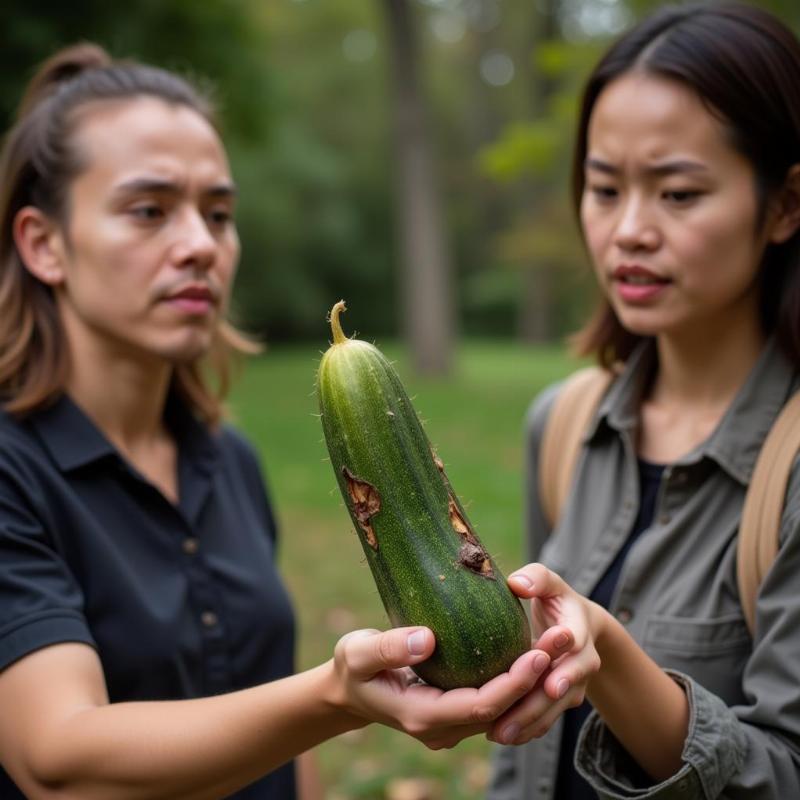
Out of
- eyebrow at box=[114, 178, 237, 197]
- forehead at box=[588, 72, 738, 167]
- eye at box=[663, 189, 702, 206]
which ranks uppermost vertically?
forehead at box=[588, 72, 738, 167]

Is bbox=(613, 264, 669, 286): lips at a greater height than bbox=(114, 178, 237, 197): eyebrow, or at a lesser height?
lesser

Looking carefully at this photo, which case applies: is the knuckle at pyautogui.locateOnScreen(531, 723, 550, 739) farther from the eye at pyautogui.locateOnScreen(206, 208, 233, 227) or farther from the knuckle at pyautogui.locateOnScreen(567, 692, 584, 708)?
the eye at pyautogui.locateOnScreen(206, 208, 233, 227)

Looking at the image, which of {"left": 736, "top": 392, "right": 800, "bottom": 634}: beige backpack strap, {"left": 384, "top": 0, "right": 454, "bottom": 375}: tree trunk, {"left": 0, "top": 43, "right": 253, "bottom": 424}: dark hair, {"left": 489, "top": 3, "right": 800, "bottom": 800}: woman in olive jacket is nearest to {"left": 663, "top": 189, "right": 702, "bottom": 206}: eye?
{"left": 489, "top": 3, "right": 800, "bottom": 800}: woman in olive jacket

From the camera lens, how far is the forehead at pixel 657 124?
250 cm

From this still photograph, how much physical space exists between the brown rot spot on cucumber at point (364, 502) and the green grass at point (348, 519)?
7 cm

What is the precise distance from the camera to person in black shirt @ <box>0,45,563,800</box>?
2.18m

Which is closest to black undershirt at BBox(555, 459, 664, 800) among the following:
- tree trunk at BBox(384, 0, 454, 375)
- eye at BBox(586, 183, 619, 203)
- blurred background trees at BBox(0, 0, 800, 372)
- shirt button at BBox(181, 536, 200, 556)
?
eye at BBox(586, 183, 619, 203)

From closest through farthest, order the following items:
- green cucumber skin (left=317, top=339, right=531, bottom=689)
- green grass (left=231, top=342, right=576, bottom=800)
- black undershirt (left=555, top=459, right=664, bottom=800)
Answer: green cucumber skin (left=317, top=339, right=531, bottom=689)
black undershirt (left=555, top=459, right=664, bottom=800)
green grass (left=231, top=342, right=576, bottom=800)

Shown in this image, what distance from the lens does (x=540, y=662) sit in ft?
6.23

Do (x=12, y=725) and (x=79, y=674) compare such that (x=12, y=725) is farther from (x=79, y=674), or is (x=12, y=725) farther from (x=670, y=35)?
(x=670, y=35)

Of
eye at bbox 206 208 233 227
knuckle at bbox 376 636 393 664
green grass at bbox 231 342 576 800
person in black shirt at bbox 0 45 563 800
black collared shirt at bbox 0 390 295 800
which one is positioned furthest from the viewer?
green grass at bbox 231 342 576 800

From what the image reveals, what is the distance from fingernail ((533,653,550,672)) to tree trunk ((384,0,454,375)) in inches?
A: 781

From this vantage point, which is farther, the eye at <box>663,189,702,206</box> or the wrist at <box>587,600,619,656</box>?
the eye at <box>663,189,702,206</box>

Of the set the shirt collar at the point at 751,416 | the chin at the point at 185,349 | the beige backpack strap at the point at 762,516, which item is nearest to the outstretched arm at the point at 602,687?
the beige backpack strap at the point at 762,516
